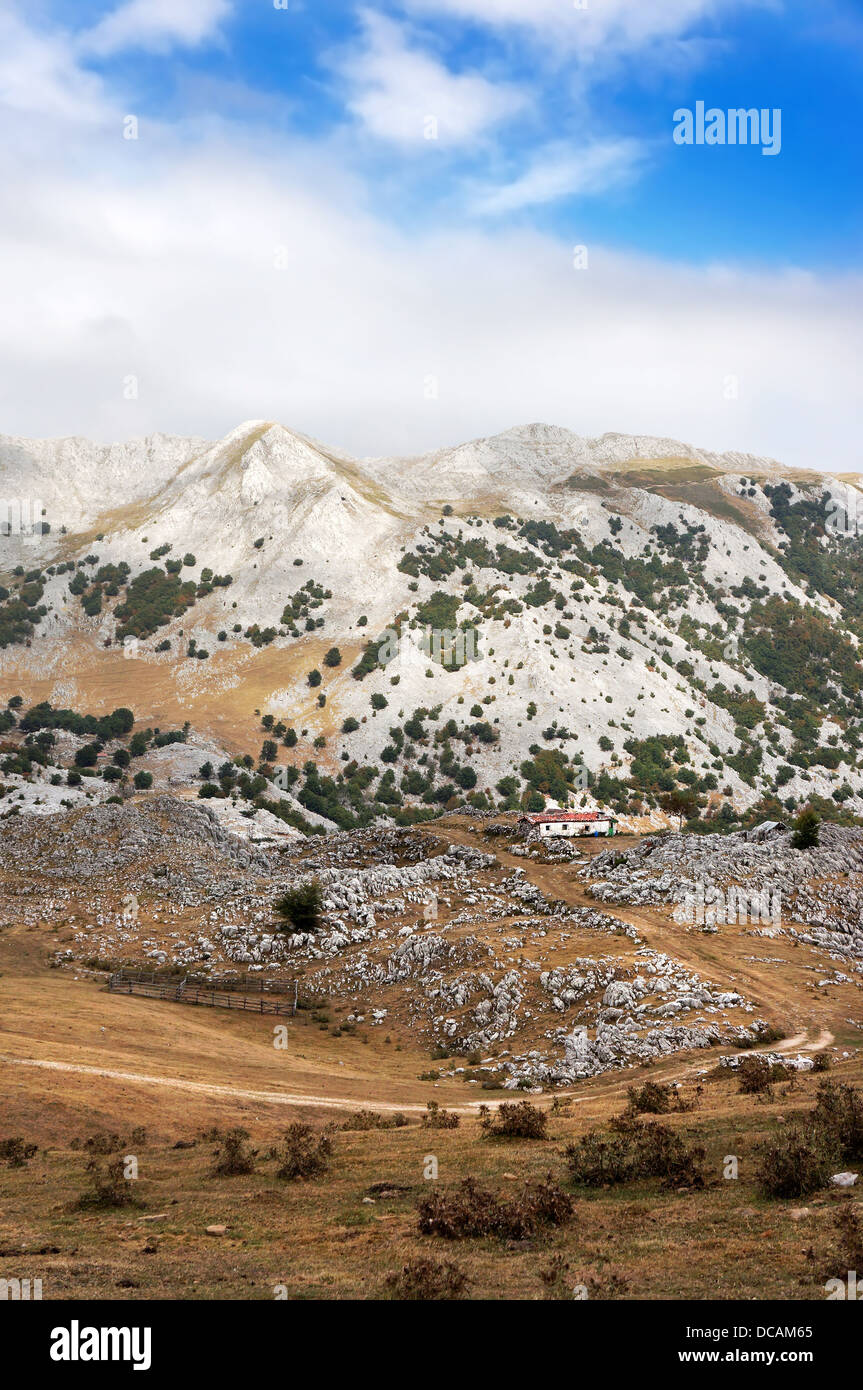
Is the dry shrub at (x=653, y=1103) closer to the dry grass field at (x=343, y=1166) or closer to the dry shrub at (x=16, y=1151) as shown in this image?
the dry grass field at (x=343, y=1166)

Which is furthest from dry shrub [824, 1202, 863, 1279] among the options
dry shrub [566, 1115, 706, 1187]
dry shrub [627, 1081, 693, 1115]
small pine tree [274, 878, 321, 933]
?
small pine tree [274, 878, 321, 933]

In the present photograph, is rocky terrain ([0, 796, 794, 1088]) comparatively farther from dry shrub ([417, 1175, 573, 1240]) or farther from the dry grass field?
dry shrub ([417, 1175, 573, 1240])

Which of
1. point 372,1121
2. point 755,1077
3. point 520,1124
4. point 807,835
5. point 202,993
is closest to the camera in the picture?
point 520,1124

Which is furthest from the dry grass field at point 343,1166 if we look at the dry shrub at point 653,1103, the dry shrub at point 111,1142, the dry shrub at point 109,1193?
the dry shrub at point 653,1103

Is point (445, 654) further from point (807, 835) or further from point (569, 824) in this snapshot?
point (807, 835)

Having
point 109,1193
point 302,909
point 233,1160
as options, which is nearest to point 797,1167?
point 233,1160
